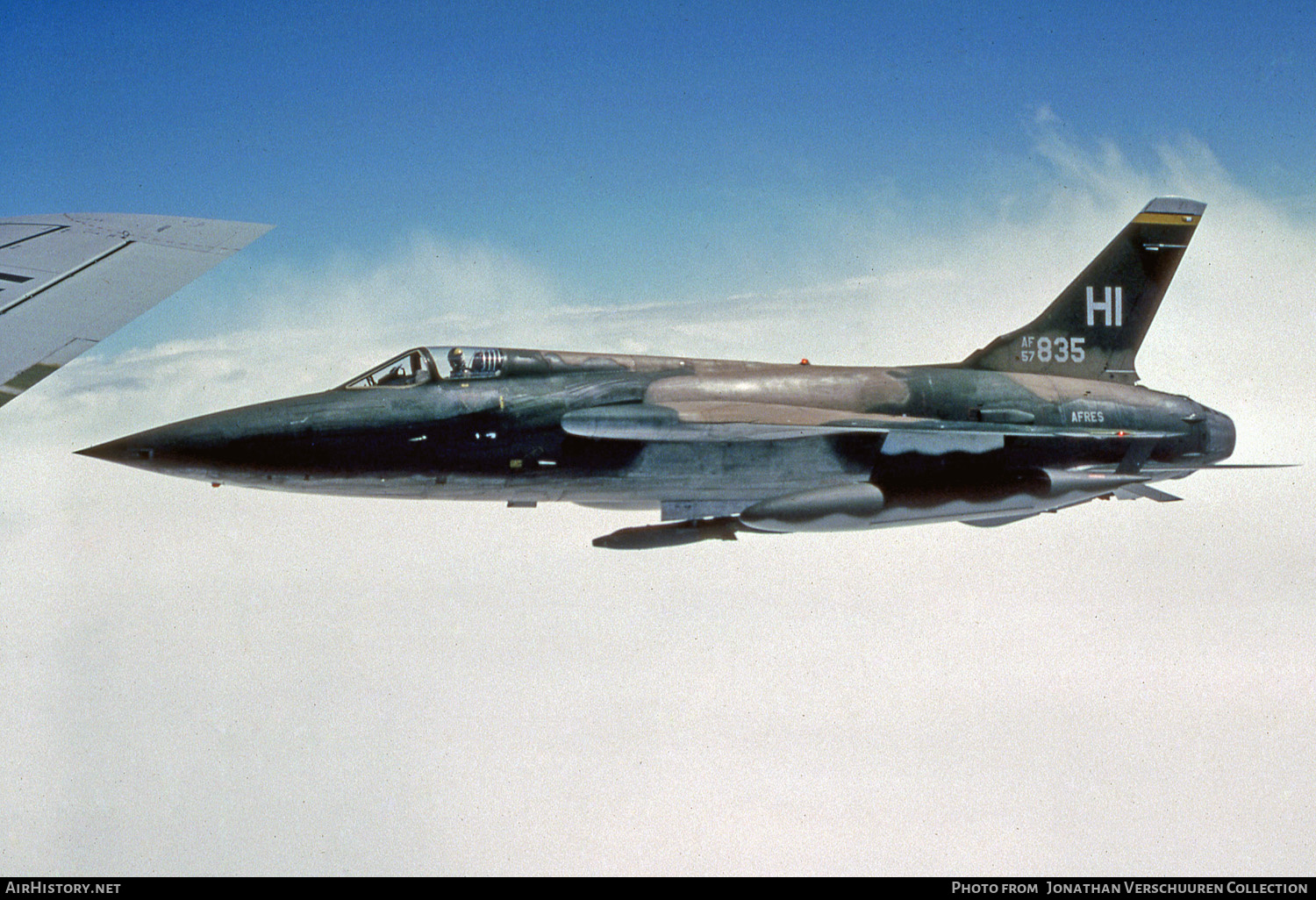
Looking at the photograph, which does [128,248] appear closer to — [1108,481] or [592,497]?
[592,497]

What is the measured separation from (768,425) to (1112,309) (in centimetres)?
587

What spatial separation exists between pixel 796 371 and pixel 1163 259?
5.78 meters

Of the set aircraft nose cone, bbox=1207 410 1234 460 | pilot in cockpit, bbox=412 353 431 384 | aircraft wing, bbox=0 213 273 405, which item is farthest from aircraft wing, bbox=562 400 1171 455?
aircraft wing, bbox=0 213 273 405

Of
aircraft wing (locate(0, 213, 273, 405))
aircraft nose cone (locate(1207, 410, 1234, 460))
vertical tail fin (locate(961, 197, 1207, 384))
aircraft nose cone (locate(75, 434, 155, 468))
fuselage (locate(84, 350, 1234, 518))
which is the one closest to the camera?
aircraft wing (locate(0, 213, 273, 405))

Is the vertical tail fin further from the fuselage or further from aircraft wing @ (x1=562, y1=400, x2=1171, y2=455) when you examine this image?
aircraft wing @ (x1=562, y1=400, x2=1171, y2=455)

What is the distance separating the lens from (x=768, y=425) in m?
10.0

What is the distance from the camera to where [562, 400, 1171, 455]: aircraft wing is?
988 cm

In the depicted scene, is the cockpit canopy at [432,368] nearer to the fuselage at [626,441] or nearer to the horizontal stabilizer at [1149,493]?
the fuselage at [626,441]

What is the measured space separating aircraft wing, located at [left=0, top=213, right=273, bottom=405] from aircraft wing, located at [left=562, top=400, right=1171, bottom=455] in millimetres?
3907

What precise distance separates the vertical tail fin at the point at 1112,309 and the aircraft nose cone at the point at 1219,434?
1.10m

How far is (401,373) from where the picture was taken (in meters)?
9.89

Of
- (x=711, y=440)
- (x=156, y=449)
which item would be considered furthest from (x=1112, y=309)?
(x=156, y=449)

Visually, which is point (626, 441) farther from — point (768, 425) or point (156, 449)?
point (156, 449)

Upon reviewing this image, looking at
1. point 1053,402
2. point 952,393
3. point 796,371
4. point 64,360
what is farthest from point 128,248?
point 1053,402
